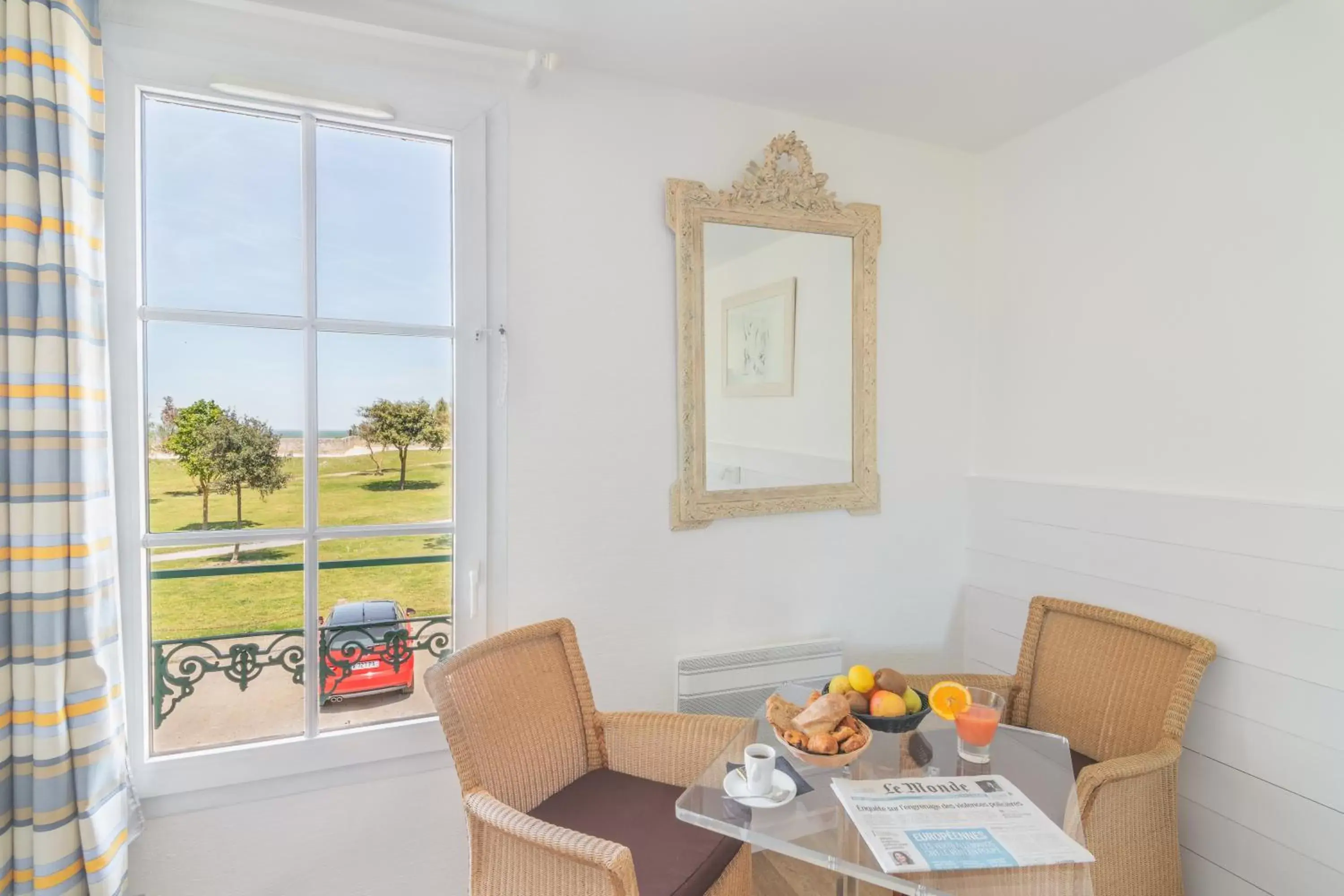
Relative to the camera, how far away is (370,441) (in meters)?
1.90

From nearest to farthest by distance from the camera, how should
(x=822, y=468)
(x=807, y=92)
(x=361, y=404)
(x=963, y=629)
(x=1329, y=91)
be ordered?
(x=1329, y=91) < (x=361, y=404) < (x=807, y=92) < (x=822, y=468) < (x=963, y=629)

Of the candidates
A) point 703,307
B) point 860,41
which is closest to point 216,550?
point 703,307

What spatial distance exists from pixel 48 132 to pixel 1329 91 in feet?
9.25

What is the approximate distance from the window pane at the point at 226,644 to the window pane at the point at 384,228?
0.71m

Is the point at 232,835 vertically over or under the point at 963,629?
under

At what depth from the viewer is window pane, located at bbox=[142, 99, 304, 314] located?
170 centimetres

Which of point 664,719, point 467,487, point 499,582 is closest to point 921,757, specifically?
point 664,719

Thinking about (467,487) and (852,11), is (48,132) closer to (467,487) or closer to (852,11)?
(467,487)

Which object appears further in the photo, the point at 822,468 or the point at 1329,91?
the point at 822,468

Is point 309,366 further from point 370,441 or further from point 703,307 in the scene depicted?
point 703,307

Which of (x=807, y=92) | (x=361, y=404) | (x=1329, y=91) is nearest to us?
(x=1329, y=91)

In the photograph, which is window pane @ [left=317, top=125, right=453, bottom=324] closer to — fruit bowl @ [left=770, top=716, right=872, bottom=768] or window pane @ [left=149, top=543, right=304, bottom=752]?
window pane @ [left=149, top=543, right=304, bottom=752]

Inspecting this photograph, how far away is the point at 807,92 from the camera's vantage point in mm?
2109

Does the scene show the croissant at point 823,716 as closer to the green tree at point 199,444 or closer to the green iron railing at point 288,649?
the green iron railing at point 288,649
